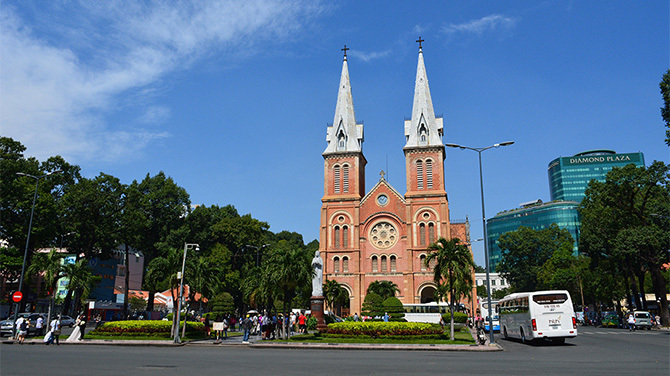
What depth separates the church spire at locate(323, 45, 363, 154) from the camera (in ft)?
224

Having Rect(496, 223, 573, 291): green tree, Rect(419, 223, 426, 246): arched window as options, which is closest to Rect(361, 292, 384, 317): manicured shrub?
Rect(419, 223, 426, 246): arched window

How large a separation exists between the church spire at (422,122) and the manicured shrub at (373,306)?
22.1 meters

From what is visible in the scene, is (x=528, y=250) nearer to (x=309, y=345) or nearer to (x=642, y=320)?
(x=642, y=320)

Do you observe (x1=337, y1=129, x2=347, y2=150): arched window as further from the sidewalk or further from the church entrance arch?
the sidewalk

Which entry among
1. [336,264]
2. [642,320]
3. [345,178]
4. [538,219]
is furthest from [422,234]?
[538,219]

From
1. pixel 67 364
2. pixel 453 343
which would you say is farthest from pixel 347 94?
pixel 67 364

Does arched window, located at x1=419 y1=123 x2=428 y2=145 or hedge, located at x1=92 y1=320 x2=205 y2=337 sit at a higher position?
arched window, located at x1=419 y1=123 x2=428 y2=145

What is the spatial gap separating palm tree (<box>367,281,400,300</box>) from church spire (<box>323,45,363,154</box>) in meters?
19.0

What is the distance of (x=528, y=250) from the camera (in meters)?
87.4

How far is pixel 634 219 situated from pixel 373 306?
27371mm

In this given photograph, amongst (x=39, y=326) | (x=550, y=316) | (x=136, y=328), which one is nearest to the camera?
(x=550, y=316)

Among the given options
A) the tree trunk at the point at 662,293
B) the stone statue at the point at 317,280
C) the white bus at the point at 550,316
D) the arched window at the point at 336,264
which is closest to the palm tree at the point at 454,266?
the white bus at the point at 550,316

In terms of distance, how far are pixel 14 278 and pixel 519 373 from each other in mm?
45651

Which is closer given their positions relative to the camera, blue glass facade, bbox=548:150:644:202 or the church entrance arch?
the church entrance arch
